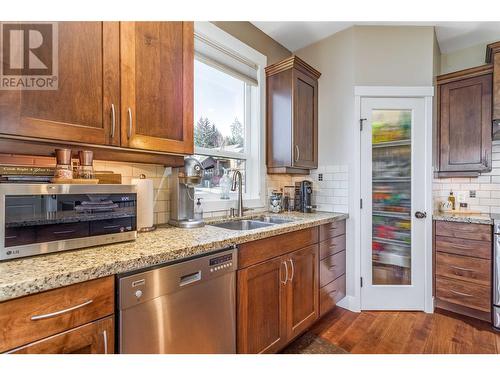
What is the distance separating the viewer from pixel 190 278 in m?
1.18

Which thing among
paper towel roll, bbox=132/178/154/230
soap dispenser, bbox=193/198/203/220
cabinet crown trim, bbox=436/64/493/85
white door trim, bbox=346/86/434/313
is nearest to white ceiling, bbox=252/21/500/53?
cabinet crown trim, bbox=436/64/493/85

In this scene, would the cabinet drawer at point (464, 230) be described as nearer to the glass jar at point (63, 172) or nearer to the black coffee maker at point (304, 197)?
the black coffee maker at point (304, 197)

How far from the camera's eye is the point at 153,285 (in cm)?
104

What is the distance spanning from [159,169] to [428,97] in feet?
8.00

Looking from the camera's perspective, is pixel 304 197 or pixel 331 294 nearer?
pixel 331 294

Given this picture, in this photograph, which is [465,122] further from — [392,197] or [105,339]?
[105,339]

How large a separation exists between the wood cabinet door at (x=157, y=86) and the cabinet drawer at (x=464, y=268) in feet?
8.17

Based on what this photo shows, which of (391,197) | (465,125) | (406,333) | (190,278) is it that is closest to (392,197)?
(391,197)

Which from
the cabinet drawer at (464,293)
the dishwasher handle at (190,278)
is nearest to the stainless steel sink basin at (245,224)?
the dishwasher handle at (190,278)

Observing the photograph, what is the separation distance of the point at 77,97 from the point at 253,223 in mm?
1473

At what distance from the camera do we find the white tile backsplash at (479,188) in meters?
A: 2.62

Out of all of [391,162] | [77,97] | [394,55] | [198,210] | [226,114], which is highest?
[394,55]

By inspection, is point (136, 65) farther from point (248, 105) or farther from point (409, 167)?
point (409, 167)
